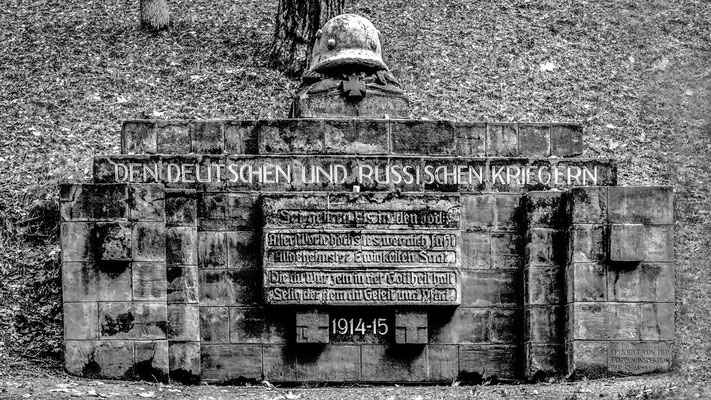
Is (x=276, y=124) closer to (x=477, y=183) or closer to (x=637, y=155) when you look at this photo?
(x=477, y=183)

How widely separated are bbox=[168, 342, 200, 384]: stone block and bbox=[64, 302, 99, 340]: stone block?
0.82 metres

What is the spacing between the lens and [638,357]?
46.8ft

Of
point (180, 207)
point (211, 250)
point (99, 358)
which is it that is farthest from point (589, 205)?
point (99, 358)

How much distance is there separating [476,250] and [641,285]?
179cm

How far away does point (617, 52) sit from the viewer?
22.9 meters

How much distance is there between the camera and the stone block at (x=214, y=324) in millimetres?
14414

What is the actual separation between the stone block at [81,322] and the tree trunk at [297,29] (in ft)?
28.6

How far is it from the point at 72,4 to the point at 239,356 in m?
12.6

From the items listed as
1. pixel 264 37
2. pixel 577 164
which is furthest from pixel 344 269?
pixel 264 37

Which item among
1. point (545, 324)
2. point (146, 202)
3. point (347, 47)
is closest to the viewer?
point (146, 202)

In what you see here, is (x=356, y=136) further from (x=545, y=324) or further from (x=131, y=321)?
(x=131, y=321)

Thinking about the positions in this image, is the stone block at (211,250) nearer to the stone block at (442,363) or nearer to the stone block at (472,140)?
the stone block at (442,363)

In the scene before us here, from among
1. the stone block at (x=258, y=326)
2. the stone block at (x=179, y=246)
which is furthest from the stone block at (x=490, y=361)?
the stone block at (x=179, y=246)

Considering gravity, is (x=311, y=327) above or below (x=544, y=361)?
above
